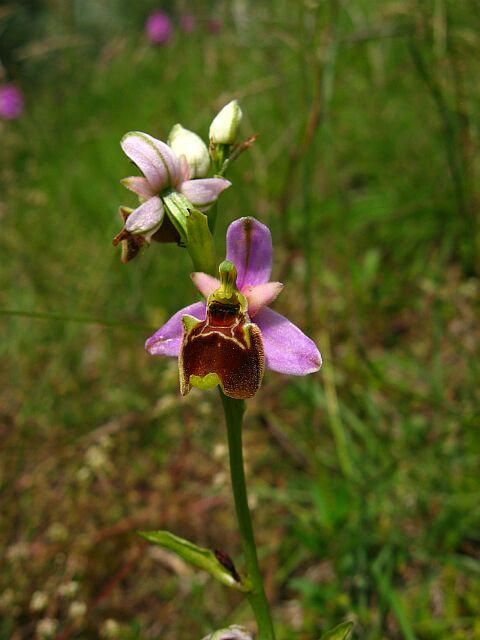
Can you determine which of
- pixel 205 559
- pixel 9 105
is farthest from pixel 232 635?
pixel 9 105

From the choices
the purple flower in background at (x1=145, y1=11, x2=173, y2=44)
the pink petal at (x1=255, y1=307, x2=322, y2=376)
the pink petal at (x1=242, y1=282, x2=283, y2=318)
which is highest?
the purple flower in background at (x1=145, y1=11, x2=173, y2=44)

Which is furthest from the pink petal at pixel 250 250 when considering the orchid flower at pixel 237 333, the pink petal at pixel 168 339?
the pink petal at pixel 168 339

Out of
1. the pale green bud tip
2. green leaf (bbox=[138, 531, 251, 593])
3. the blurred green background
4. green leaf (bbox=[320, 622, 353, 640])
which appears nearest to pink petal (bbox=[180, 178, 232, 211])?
the pale green bud tip

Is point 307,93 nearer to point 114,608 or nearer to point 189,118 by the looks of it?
point 114,608

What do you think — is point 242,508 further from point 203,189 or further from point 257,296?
point 203,189

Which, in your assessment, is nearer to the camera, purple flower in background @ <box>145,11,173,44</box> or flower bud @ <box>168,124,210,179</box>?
flower bud @ <box>168,124,210,179</box>

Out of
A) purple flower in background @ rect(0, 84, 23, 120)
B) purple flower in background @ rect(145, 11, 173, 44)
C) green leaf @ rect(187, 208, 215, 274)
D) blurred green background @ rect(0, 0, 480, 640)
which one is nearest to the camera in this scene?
green leaf @ rect(187, 208, 215, 274)

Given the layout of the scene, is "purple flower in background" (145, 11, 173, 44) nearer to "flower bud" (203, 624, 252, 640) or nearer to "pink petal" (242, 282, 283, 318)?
"pink petal" (242, 282, 283, 318)
